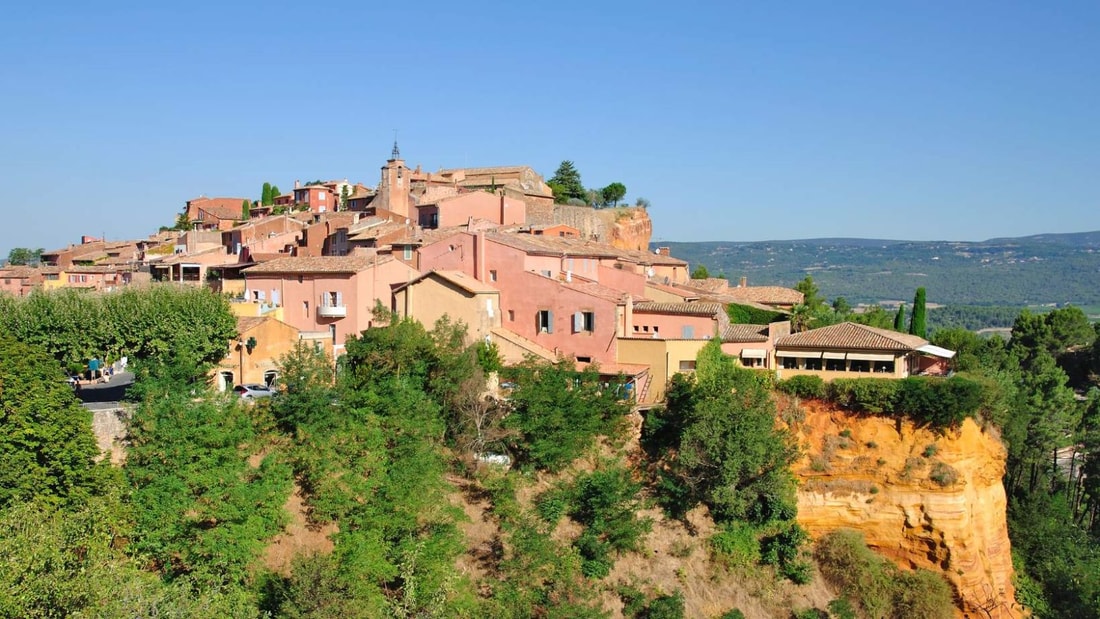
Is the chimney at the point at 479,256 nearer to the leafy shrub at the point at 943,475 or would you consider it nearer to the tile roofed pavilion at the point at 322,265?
the tile roofed pavilion at the point at 322,265

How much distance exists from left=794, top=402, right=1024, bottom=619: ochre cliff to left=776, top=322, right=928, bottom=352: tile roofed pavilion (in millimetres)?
2492

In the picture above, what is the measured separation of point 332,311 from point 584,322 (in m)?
10.2

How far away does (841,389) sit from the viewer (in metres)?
33.2

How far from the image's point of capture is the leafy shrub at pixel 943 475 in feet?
104

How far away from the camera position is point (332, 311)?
37.1 m

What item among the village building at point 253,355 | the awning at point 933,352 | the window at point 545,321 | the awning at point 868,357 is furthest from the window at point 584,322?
the awning at point 933,352

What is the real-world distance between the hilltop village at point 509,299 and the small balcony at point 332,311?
0.30 feet

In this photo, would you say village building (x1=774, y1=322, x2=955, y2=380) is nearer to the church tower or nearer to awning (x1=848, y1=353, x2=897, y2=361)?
awning (x1=848, y1=353, x2=897, y2=361)

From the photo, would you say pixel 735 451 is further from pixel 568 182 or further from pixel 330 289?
pixel 568 182

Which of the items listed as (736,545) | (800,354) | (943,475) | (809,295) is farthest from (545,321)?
(809,295)

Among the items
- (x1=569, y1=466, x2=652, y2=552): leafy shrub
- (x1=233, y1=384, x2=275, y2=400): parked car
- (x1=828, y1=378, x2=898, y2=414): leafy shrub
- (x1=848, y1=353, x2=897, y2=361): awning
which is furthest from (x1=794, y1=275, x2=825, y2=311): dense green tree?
(x1=233, y1=384, x2=275, y2=400): parked car

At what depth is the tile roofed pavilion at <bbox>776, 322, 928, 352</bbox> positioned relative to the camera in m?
33.8

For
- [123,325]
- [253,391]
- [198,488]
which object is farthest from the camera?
[253,391]

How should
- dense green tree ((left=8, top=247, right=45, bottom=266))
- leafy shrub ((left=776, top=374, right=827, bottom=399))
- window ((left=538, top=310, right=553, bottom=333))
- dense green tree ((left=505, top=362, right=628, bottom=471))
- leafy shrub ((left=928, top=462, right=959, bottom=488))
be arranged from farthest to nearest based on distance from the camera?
dense green tree ((left=8, top=247, right=45, bottom=266))
window ((left=538, top=310, right=553, bottom=333))
leafy shrub ((left=776, top=374, right=827, bottom=399))
leafy shrub ((left=928, top=462, right=959, bottom=488))
dense green tree ((left=505, top=362, right=628, bottom=471))
